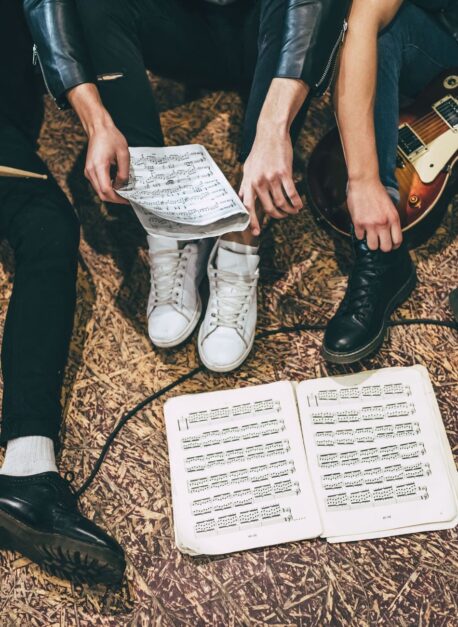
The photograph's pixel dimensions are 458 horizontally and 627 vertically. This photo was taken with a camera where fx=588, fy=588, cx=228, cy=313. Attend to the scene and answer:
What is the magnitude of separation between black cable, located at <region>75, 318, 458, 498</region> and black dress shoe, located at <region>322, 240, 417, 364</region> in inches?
3.9

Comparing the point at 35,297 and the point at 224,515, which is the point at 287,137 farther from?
the point at 224,515

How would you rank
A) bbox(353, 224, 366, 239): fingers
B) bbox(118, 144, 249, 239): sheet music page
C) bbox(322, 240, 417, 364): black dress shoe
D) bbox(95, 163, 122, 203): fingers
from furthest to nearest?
bbox(322, 240, 417, 364): black dress shoe
bbox(353, 224, 366, 239): fingers
bbox(95, 163, 122, 203): fingers
bbox(118, 144, 249, 239): sheet music page

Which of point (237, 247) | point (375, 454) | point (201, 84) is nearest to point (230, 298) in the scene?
point (237, 247)

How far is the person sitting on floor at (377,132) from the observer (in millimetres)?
1490

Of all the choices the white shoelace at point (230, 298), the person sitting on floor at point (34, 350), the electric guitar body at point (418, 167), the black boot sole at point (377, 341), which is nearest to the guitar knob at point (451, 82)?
the electric guitar body at point (418, 167)

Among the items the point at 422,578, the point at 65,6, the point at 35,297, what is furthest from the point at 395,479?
the point at 65,6

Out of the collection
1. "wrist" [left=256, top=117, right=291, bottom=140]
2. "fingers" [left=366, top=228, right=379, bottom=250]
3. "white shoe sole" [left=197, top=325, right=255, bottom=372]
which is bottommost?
"white shoe sole" [left=197, top=325, right=255, bottom=372]

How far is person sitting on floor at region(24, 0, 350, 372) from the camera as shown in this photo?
1.40 metres

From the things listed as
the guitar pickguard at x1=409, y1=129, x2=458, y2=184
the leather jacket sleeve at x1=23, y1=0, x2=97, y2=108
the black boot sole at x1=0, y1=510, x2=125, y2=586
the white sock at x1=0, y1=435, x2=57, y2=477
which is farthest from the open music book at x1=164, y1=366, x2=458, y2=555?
the leather jacket sleeve at x1=23, y1=0, x2=97, y2=108

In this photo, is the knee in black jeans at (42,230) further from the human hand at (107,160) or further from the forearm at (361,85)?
the forearm at (361,85)

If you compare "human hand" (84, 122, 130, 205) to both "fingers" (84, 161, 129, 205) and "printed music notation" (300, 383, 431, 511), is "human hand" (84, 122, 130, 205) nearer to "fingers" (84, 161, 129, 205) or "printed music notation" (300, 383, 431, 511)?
"fingers" (84, 161, 129, 205)

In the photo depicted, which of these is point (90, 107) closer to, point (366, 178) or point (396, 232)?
point (366, 178)

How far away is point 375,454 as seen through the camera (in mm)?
1600

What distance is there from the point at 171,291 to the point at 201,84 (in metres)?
0.66
